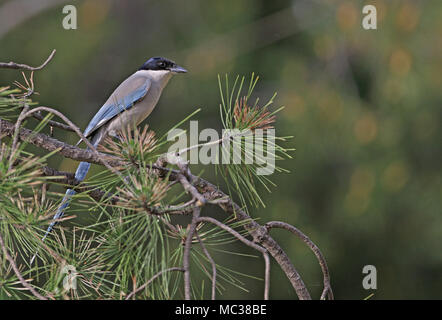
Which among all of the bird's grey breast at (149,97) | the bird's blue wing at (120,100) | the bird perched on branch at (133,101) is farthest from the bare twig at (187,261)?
the bird's grey breast at (149,97)

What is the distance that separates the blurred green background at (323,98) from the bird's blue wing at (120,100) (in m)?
2.08

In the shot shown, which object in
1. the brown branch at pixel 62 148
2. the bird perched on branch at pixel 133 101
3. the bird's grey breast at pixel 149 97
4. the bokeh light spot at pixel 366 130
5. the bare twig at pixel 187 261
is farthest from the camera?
the bokeh light spot at pixel 366 130

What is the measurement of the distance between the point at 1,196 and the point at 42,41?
4884 mm

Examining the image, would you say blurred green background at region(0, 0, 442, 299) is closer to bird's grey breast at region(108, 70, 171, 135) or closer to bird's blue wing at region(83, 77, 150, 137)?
bird's grey breast at region(108, 70, 171, 135)

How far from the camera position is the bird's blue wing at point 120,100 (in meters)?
3.11

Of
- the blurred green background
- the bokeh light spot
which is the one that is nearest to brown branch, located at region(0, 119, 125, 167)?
the blurred green background

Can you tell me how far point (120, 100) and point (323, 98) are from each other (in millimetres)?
2488

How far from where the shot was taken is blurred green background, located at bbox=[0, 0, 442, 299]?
5242 millimetres

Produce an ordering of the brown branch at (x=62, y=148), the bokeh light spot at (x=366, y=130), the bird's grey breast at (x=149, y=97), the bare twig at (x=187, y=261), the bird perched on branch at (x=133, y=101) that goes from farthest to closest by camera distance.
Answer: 1. the bokeh light spot at (x=366, y=130)
2. the bird's grey breast at (x=149, y=97)
3. the bird perched on branch at (x=133, y=101)
4. the brown branch at (x=62, y=148)
5. the bare twig at (x=187, y=261)

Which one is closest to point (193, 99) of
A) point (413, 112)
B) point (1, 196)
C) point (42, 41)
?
point (42, 41)

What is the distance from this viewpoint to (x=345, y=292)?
6098 mm

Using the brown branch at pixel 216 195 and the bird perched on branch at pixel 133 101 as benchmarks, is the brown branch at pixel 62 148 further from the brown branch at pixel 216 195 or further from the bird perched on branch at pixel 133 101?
the bird perched on branch at pixel 133 101

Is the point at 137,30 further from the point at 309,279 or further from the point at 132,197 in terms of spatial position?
the point at 132,197
